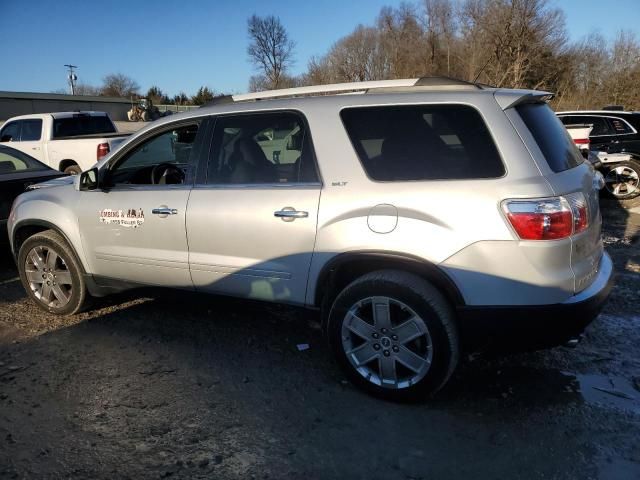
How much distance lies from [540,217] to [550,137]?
2.21 feet

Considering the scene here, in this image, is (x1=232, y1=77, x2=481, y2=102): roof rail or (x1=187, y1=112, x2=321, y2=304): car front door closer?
(x1=232, y1=77, x2=481, y2=102): roof rail

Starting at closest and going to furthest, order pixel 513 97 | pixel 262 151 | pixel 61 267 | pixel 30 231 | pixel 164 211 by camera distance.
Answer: pixel 513 97 → pixel 262 151 → pixel 164 211 → pixel 61 267 → pixel 30 231

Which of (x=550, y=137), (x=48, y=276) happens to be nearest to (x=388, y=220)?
(x=550, y=137)

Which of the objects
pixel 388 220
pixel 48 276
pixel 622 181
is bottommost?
pixel 48 276

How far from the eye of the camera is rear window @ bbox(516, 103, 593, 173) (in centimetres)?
280

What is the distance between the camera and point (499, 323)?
2701mm

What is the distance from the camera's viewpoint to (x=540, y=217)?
255cm

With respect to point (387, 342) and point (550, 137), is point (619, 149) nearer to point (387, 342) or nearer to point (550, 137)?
point (550, 137)

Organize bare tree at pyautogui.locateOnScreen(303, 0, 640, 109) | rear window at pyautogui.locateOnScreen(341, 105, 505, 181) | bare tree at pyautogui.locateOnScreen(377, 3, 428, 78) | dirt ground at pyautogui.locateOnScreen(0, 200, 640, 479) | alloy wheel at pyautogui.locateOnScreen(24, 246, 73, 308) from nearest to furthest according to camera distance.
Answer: dirt ground at pyautogui.locateOnScreen(0, 200, 640, 479) < rear window at pyautogui.locateOnScreen(341, 105, 505, 181) < alloy wheel at pyautogui.locateOnScreen(24, 246, 73, 308) < bare tree at pyautogui.locateOnScreen(303, 0, 640, 109) < bare tree at pyautogui.locateOnScreen(377, 3, 428, 78)

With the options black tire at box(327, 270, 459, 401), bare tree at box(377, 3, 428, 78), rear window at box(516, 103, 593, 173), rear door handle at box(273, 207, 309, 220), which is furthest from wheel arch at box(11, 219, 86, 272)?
bare tree at box(377, 3, 428, 78)

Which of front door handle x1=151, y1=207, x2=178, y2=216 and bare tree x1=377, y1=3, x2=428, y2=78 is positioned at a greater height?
bare tree x1=377, y1=3, x2=428, y2=78

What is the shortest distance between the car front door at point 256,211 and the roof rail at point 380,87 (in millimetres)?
179

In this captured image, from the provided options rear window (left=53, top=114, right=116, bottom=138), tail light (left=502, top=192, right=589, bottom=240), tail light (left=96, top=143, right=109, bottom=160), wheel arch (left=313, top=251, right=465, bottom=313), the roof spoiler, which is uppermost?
rear window (left=53, top=114, right=116, bottom=138)

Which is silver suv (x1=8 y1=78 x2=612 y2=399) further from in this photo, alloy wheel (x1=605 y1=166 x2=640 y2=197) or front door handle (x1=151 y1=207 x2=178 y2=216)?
alloy wheel (x1=605 y1=166 x2=640 y2=197)
